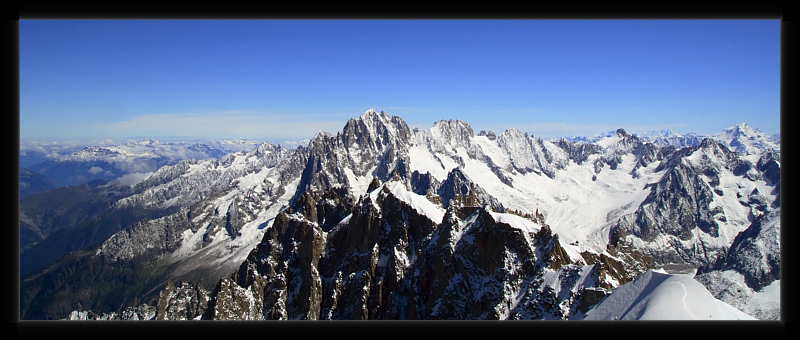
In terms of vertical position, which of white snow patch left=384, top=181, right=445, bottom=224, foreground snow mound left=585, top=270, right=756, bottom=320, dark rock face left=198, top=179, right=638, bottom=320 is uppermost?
foreground snow mound left=585, top=270, right=756, bottom=320

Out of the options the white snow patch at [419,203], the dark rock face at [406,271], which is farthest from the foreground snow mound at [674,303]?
the white snow patch at [419,203]

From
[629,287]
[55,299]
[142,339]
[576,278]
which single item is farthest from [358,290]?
[55,299]

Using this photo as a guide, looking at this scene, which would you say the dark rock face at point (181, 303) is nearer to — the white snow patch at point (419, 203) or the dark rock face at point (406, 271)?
the dark rock face at point (406, 271)

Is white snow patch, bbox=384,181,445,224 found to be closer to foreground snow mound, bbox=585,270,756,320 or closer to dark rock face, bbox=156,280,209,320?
dark rock face, bbox=156,280,209,320

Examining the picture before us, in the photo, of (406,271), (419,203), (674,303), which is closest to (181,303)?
(406,271)

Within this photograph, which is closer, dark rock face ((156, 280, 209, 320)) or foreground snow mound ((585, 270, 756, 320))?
foreground snow mound ((585, 270, 756, 320))

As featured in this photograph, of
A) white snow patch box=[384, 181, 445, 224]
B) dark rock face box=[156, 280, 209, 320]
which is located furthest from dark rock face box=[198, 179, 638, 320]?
A: dark rock face box=[156, 280, 209, 320]

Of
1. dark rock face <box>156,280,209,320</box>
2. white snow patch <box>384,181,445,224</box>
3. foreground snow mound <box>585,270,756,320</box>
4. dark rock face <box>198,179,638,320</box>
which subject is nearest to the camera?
foreground snow mound <box>585,270,756,320</box>
